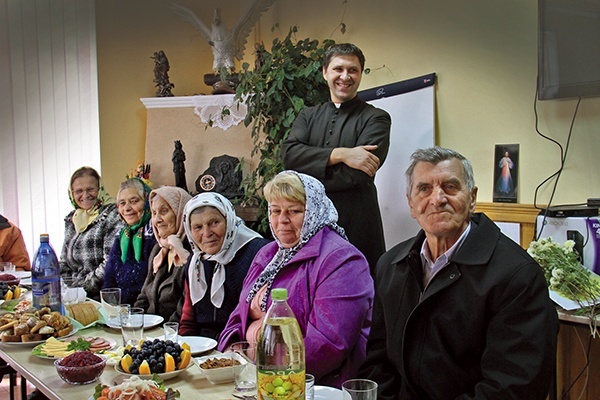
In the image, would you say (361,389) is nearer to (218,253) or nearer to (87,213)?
(218,253)

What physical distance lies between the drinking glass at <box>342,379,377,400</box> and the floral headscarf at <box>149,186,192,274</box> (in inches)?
62.8

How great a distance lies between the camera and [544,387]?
1554mm

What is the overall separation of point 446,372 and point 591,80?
1.67m

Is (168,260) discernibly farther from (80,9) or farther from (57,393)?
(80,9)

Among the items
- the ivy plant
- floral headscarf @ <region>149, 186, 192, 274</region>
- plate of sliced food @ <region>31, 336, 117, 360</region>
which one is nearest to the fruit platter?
plate of sliced food @ <region>31, 336, 117, 360</region>

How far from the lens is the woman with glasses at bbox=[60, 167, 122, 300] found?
3768 mm

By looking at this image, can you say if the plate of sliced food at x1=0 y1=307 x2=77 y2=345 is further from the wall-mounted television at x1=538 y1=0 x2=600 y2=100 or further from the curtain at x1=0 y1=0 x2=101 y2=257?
the curtain at x1=0 y1=0 x2=101 y2=257

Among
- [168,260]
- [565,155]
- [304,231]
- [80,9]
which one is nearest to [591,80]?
[565,155]

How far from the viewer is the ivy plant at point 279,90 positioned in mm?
4031

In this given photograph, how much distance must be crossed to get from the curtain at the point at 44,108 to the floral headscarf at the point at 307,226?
3201 mm

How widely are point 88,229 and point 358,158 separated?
1.87 m

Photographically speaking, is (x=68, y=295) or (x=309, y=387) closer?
(x=309, y=387)

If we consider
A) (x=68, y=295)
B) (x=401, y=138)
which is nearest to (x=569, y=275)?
(x=401, y=138)

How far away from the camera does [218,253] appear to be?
8.54 feet
